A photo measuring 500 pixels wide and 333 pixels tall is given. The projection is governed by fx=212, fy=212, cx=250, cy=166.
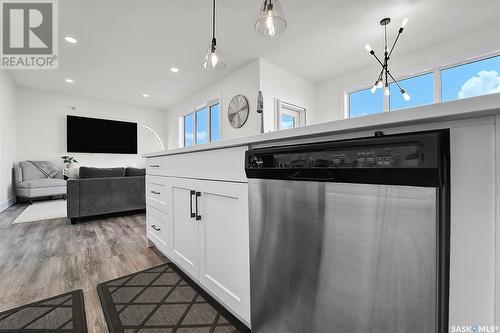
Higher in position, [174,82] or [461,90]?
[174,82]

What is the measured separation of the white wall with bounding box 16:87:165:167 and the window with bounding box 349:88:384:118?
6207 millimetres

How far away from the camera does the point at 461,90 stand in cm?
317

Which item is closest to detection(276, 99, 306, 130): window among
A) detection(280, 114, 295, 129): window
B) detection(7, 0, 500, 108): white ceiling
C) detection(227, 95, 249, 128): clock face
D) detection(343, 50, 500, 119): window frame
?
detection(280, 114, 295, 129): window

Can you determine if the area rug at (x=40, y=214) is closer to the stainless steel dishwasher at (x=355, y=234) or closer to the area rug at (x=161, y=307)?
the area rug at (x=161, y=307)

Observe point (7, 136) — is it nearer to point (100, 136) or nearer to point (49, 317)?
point (100, 136)

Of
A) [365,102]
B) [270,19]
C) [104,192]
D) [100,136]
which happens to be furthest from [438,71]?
[100,136]

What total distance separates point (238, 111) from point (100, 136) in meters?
4.33

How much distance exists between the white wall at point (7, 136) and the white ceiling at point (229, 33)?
0.37 meters

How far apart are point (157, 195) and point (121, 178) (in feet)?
6.34

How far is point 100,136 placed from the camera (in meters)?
5.90

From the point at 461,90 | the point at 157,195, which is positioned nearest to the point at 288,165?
the point at 157,195

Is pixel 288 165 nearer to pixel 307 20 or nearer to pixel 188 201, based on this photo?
pixel 188 201

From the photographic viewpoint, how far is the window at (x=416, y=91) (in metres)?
3.44

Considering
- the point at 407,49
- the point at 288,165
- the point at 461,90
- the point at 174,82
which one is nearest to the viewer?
the point at 288,165
